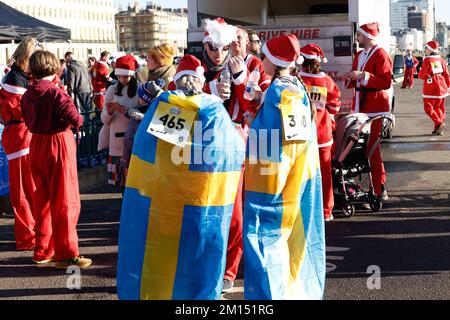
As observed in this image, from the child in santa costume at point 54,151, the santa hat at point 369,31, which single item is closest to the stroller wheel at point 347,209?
the santa hat at point 369,31

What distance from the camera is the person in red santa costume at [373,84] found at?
953 cm

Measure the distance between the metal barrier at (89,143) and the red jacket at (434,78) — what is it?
7573mm

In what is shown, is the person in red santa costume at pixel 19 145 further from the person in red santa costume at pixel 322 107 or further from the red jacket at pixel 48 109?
the person in red santa costume at pixel 322 107

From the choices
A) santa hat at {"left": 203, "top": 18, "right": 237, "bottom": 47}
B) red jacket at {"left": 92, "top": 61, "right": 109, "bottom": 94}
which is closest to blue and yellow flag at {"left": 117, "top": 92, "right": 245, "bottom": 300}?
santa hat at {"left": 203, "top": 18, "right": 237, "bottom": 47}

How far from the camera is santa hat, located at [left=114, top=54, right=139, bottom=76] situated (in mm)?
9062

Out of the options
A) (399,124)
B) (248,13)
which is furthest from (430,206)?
(399,124)

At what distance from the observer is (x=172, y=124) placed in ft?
16.7


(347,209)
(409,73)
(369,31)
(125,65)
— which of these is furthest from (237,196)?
(409,73)

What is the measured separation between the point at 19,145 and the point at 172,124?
3.51 metres

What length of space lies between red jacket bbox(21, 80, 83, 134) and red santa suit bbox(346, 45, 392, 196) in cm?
377

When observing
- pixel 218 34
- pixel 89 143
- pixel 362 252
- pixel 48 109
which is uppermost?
pixel 218 34

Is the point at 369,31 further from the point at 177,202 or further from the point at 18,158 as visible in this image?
the point at 177,202

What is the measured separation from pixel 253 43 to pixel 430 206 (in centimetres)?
285

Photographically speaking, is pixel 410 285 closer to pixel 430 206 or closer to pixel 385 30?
pixel 430 206
